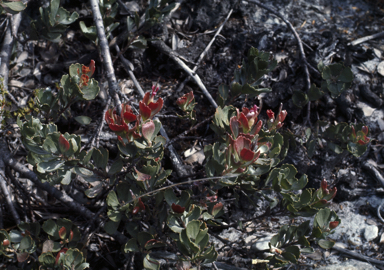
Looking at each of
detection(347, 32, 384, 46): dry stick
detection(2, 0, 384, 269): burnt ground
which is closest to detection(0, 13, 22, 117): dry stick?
detection(2, 0, 384, 269): burnt ground

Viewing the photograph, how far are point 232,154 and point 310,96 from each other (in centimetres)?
114

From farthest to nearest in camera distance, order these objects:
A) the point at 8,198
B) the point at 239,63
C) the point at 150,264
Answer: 1. the point at 239,63
2. the point at 8,198
3. the point at 150,264

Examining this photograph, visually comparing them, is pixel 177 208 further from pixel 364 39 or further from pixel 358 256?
pixel 364 39

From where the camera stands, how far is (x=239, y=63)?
101 inches

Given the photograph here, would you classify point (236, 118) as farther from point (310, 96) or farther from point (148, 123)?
point (310, 96)

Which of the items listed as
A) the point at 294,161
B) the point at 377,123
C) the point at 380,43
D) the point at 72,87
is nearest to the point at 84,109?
the point at 72,87

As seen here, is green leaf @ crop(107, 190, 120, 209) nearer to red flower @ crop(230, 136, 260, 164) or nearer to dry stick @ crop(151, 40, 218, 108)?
red flower @ crop(230, 136, 260, 164)

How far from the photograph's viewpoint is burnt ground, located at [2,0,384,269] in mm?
2289

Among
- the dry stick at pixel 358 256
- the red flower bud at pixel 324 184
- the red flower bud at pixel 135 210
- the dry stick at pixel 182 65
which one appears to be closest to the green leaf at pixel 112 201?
the red flower bud at pixel 135 210

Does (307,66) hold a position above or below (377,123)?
above

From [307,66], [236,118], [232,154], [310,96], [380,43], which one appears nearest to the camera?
[232,154]

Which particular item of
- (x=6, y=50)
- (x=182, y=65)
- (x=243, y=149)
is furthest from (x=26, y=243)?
(x=182, y=65)

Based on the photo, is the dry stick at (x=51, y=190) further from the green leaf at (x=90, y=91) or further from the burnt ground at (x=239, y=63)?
the green leaf at (x=90, y=91)

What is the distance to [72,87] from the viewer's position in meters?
1.80
